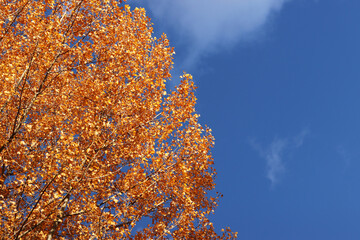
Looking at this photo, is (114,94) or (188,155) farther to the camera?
(188,155)

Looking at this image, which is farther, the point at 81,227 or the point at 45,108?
the point at 45,108

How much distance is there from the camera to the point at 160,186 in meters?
11.4

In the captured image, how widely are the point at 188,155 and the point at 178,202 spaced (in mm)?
1885

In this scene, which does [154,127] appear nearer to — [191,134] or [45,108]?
[191,134]

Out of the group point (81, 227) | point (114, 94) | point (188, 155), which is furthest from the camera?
point (188, 155)

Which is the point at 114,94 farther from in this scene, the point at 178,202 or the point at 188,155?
the point at 178,202

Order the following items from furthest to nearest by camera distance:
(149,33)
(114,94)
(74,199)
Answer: (149,33) < (114,94) < (74,199)

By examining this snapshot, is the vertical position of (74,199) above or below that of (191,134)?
below

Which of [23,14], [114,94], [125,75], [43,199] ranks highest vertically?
[23,14]

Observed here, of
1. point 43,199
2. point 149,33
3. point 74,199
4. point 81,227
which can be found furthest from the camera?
point 149,33

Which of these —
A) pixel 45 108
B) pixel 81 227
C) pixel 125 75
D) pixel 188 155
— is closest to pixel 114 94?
pixel 125 75

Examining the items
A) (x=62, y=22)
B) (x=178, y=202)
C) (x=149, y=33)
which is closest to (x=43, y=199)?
(x=178, y=202)

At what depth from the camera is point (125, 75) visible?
1255cm

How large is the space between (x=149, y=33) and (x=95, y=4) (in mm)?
3602
